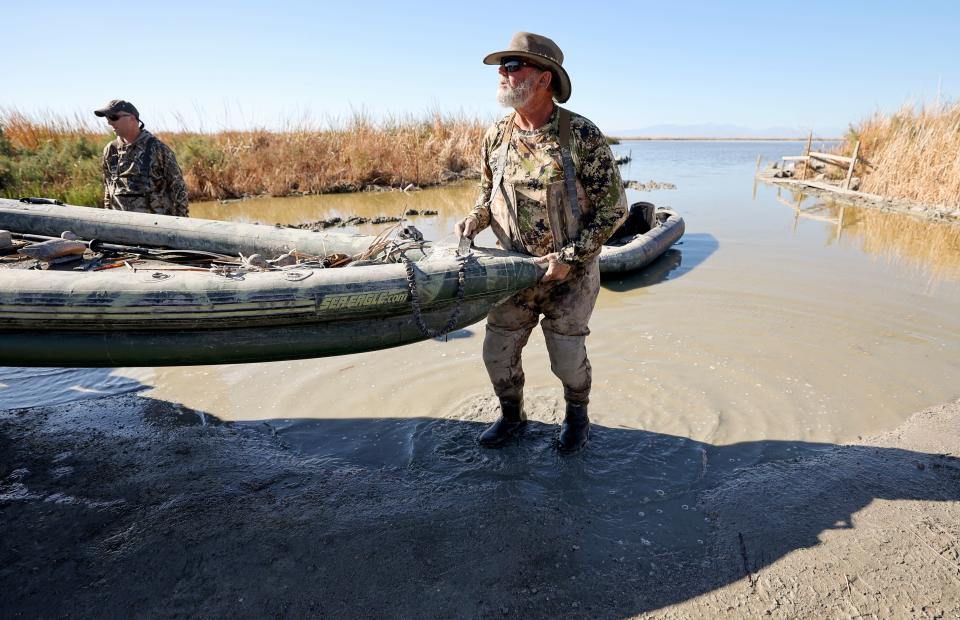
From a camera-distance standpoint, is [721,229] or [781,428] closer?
[781,428]

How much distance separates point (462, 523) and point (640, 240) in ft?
18.3

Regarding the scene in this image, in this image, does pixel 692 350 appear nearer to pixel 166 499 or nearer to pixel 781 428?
pixel 781 428

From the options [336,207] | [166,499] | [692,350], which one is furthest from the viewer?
[336,207]

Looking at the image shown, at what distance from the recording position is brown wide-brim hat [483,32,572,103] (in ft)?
8.73

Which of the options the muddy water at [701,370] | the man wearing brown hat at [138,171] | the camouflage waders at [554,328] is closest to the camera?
the camouflage waders at [554,328]

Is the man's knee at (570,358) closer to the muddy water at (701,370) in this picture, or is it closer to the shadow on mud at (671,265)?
the muddy water at (701,370)

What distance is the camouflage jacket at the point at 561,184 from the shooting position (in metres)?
2.80

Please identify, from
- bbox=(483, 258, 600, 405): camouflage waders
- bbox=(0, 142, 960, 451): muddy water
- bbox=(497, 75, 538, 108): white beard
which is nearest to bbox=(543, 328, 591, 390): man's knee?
bbox=(483, 258, 600, 405): camouflage waders

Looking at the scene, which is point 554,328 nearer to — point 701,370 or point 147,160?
point 701,370

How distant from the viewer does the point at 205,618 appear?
85.9 inches

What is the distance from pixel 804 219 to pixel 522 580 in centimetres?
1287

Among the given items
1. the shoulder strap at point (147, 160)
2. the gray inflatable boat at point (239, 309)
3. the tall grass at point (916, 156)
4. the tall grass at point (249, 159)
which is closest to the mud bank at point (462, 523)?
the gray inflatable boat at point (239, 309)

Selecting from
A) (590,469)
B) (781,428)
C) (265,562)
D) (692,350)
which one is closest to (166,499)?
(265,562)

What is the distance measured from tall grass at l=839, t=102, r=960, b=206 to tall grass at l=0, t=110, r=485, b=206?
12.6m
